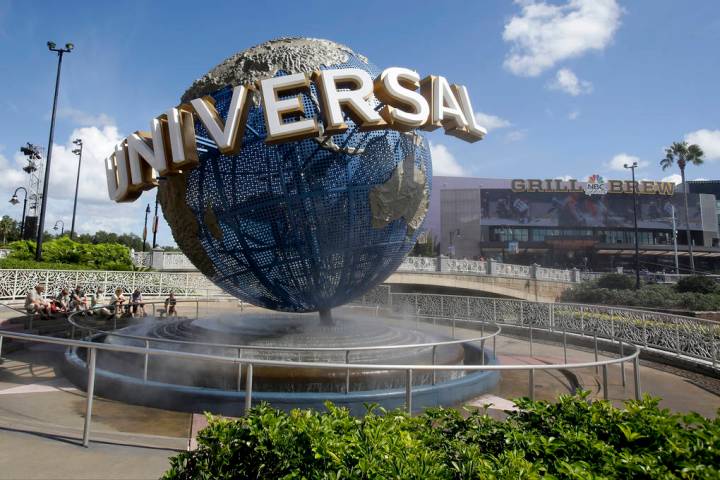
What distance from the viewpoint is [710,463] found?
2318 mm

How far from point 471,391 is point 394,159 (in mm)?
4102

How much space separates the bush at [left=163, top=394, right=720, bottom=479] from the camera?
2172 mm

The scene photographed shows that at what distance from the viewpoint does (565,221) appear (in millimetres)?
62406

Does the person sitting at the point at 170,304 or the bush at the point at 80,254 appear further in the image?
the bush at the point at 80,254

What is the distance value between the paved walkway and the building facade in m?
53.4

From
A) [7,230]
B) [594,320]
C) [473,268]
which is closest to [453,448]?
[594,320]

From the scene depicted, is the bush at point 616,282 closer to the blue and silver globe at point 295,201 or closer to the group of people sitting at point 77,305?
the blue and silver globe at point 295,201

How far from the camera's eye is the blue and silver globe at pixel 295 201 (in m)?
7.34

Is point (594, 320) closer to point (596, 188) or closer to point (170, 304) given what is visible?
point (170, 304)

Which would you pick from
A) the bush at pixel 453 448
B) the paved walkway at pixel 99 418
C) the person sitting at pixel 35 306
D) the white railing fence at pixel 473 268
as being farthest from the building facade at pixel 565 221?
the bush at pixel 453 448

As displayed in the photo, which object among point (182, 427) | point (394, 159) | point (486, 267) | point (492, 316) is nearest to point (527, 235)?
point (486, 267)

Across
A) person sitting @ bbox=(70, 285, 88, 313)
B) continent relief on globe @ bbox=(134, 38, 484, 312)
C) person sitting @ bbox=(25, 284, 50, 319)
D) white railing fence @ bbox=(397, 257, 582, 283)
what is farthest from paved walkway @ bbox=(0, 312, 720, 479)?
white railing fence @ bbox=(397, 257, 582, 283)

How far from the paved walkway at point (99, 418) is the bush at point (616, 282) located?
22.4m

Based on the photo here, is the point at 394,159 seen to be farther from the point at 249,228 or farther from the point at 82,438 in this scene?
the point at 82,438
